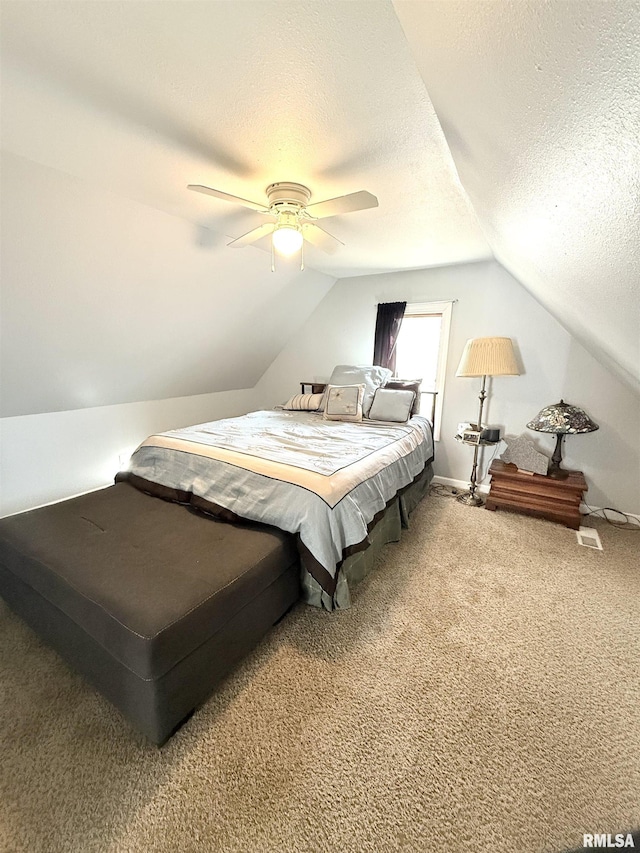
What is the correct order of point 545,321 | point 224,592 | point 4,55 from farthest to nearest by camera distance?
point 545,321, point 224,592, point 4,55

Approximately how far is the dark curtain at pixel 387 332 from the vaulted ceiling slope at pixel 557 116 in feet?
7.61

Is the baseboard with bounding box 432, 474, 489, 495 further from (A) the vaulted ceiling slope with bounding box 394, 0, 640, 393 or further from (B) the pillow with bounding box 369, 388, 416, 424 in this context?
(A) the vaulted ceiling slope with bounding box 394, 0, 640, 393

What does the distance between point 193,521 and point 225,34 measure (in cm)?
198

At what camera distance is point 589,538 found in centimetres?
269

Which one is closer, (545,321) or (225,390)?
(545,321)

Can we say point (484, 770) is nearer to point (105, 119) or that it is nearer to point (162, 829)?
point (162, 829)

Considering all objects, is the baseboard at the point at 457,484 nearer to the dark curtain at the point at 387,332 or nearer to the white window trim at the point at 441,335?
the white window trim at the point at 441,335

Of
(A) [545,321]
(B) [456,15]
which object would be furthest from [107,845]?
(A) [545,321]

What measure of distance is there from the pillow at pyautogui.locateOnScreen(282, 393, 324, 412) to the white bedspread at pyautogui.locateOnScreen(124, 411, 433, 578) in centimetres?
74

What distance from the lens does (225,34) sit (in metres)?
1.10

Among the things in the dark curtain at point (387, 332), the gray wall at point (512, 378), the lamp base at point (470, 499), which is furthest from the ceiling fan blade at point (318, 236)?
the lamp base at point (470, 499)
